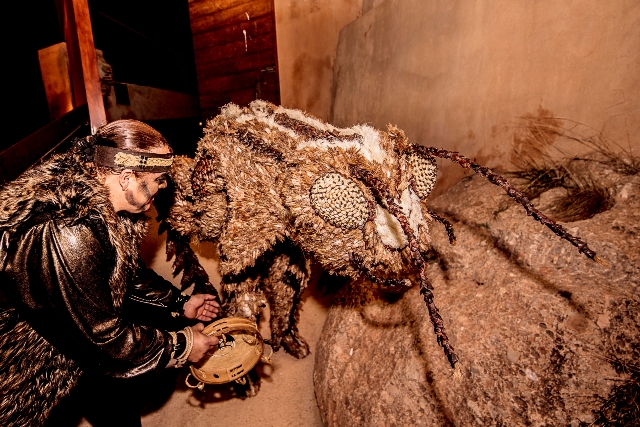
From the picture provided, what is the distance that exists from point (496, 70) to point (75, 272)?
137 inches

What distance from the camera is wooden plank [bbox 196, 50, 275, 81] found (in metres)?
5.54

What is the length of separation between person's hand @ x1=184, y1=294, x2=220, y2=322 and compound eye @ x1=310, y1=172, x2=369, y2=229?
1.70 m

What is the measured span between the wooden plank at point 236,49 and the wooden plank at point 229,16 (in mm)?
363

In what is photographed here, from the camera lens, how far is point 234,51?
5.93 metres

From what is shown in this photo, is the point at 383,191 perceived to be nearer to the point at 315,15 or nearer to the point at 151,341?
the point at 151,341

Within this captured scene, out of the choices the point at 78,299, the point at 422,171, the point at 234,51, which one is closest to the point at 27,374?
the point at 78,299

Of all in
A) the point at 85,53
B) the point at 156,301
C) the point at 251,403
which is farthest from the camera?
the point at 85,53

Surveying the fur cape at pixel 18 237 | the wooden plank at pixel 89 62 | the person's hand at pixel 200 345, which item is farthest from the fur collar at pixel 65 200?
the wooden plank at pixel 89 62

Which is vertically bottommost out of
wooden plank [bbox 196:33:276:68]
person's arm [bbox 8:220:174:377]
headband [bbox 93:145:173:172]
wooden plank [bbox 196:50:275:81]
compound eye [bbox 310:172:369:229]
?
person's arm [bbox 8:220:174:377]

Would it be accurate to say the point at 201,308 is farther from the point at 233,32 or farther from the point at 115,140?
the point at 233,32

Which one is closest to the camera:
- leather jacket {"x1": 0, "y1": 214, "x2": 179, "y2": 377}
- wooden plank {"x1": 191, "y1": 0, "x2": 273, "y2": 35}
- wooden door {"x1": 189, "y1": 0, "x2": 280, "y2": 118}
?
leather jacket {"x1": 0, "y1": 214, "x2": 179, "y2": 377}

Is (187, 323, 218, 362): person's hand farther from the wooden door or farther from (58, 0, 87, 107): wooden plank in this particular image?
the wooden door

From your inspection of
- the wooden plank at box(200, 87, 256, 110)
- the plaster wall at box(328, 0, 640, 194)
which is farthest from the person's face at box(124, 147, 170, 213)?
the wooden plank at box(200, 87, 256, 110)

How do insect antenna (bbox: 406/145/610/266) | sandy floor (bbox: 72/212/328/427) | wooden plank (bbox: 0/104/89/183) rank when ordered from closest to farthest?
insect antenna (bbox: 406/145/610/266) < wooden plank (bbox: 0/104/89/183) < sandy floor (bbox: 72/212/328/427)
